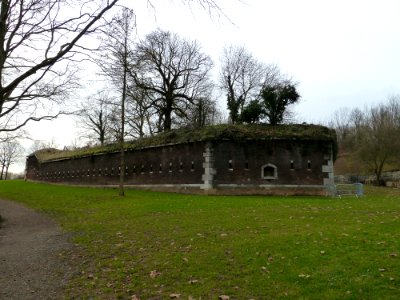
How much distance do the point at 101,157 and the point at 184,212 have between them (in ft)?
76.4

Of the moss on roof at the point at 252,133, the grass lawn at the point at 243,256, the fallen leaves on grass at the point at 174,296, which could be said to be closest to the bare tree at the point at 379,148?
the moss on roof at the point at 252,133

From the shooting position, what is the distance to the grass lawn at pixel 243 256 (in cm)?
619

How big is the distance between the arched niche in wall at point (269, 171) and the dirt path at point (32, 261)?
578 inches

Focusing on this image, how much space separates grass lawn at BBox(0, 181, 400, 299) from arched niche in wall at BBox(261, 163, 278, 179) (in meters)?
12.0

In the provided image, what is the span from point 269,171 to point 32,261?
19146 mm

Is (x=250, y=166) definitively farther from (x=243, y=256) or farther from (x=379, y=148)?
(x=379, y=148)

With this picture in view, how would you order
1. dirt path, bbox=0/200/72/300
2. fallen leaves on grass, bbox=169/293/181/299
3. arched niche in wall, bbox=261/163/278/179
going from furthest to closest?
arched niche in wall, bbox=261/163/278/179 → dirt path, bbox=0/200/72/300 → fallen leaves on grass, bbox=169/293/181/299

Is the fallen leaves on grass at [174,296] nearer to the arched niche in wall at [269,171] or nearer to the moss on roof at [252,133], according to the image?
the arched niche in wall at [269,171]

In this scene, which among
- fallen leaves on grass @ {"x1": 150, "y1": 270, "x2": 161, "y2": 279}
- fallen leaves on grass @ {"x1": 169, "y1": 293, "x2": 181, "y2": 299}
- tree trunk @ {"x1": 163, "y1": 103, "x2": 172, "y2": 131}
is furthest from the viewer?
tree trunk @ {"x1": 163, "y1": 103, "x2": 172, "y2": 131}

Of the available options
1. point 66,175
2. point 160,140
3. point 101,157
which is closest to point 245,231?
point 160,140

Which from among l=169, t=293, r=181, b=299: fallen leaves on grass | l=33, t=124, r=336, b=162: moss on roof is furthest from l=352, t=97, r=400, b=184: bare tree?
l=169, t=293, r=181, b=299: fallen leaves on grass

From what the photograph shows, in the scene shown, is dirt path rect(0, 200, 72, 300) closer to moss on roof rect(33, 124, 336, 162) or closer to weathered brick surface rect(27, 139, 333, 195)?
weathered brick surface rect(27, 139, 333, 195)

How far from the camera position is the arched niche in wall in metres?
25.8

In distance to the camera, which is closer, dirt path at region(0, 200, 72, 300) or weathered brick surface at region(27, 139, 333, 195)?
dirt path at region(0, 200, 72, 300)
